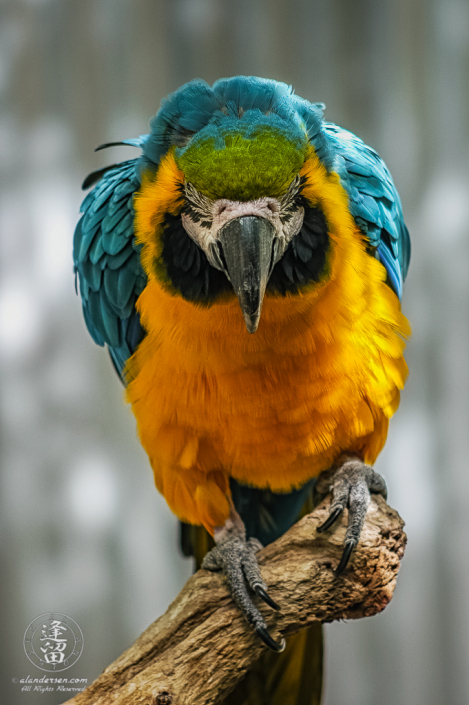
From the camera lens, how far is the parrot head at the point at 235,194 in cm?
77

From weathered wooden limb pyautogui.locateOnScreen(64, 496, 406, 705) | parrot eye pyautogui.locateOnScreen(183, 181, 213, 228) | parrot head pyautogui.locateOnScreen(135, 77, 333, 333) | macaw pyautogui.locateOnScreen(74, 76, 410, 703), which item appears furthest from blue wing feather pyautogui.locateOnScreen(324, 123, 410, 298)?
weathered wooden limb pyautogui.locateOnScreen(64, 496, 406, 705)

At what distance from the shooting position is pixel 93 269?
1187 mm

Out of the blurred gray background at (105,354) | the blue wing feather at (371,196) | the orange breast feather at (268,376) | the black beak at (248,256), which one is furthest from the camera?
the blurred gray background at (105,354)

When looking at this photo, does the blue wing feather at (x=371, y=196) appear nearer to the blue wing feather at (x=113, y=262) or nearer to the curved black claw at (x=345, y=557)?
the blue wing feather at (x=113, y=262)

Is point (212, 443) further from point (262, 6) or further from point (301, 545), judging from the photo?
point (262, 6)

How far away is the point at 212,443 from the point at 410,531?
93 centimetres

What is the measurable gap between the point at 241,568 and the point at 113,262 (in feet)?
2.06

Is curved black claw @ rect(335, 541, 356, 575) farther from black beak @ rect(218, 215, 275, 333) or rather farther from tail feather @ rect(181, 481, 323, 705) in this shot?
black beak @ rect(218, 215, 275, 333)

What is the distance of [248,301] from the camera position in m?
0.77

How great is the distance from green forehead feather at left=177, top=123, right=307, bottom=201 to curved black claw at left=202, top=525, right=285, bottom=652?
2.11ft

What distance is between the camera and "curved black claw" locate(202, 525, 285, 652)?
3.18 ft

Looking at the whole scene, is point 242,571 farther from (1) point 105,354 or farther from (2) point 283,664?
(1) point 105,354

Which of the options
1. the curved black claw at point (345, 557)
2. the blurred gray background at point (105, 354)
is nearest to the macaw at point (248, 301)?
the curved black claw at point (345, 557)

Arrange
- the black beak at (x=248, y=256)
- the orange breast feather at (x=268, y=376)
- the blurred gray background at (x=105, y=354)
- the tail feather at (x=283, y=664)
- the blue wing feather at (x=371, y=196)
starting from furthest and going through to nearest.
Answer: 1. the blurred gray background at (x=105, y=354)
2. the tail feather at (x=283, y=664)
3. the blue wing feather at (x=371, y=196)
4. the orange breast feather at (x=268, y=376)
5. the black beak at (x=248, y=256)
